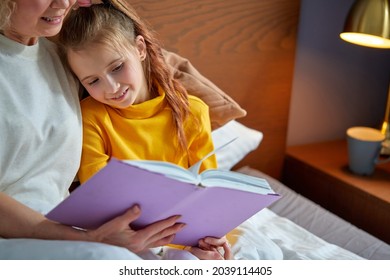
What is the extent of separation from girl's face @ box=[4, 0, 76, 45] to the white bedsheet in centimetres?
61

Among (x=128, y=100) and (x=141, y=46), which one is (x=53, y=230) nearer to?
(x=128, y=100)

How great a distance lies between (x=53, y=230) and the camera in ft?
3.09

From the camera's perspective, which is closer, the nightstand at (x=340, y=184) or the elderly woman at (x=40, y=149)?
the elderly woman at (x=40, y=149)

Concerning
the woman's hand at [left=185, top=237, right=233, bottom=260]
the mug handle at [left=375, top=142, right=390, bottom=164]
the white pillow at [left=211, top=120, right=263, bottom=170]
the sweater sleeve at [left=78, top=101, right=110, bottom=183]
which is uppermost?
the sweater sleeve at [left=78, top=101, right=110, bottom=183]

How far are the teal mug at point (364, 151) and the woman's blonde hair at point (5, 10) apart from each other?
3.77 ft

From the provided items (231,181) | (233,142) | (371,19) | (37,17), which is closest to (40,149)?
(37,17)

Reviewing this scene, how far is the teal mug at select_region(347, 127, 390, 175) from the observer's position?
1.72 m

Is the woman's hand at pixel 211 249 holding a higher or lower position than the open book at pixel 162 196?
lower

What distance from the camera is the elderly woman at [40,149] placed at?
90cm

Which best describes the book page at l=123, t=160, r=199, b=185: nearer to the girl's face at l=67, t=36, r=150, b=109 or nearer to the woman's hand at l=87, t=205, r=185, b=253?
the woman's hand at l=87, t=205, r=185, b=253

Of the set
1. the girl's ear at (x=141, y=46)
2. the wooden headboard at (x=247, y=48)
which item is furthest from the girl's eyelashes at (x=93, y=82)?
the wooden headboard at (x=247, y=48)

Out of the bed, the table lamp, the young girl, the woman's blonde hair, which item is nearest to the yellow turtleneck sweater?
the young girl

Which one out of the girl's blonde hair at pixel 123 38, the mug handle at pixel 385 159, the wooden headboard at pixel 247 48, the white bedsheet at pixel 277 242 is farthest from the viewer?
the mug handle at pixel 385 159

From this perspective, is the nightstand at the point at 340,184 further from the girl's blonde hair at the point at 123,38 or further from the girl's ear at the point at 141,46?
the girl's ear at the point at 141,46
